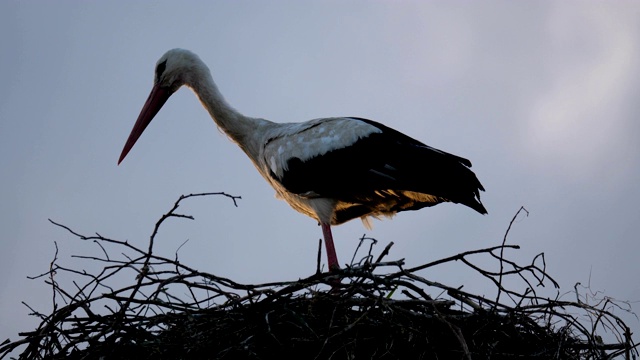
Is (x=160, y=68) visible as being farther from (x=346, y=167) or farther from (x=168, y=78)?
(x=346, y=167)

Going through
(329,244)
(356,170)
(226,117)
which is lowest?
(329,244)

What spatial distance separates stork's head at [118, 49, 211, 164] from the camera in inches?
219

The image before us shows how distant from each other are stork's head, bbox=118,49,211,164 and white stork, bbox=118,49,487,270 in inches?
9.4

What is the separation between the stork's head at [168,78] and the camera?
5555 mm

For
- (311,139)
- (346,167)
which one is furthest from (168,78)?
(346,167)

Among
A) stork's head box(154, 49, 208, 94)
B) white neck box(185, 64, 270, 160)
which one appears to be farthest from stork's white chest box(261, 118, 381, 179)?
stork's head box(154, 49, 208, 94)

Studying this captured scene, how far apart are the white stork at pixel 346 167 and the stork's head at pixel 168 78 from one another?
9.4 inches

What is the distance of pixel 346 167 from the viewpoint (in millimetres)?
4809

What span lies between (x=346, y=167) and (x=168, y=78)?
4.93ft

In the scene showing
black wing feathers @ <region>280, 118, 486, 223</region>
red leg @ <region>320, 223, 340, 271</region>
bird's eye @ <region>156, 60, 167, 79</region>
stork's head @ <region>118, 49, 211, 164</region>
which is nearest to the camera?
black wing feathers @ <region>280, 118, 486, 223</region>

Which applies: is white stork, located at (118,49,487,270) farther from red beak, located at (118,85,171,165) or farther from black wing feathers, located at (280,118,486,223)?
red beak, located at (118,85,171,165)

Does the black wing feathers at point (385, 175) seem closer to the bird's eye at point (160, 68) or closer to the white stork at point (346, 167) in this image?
the white stork at point (346, 167)

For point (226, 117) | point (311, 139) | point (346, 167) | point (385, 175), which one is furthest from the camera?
point (226, 117)

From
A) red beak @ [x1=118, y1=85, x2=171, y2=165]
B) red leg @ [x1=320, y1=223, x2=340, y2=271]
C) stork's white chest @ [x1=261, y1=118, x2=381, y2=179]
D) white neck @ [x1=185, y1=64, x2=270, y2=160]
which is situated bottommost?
red leg @ [x1=320, y1=223, x2=340, y2=271]
